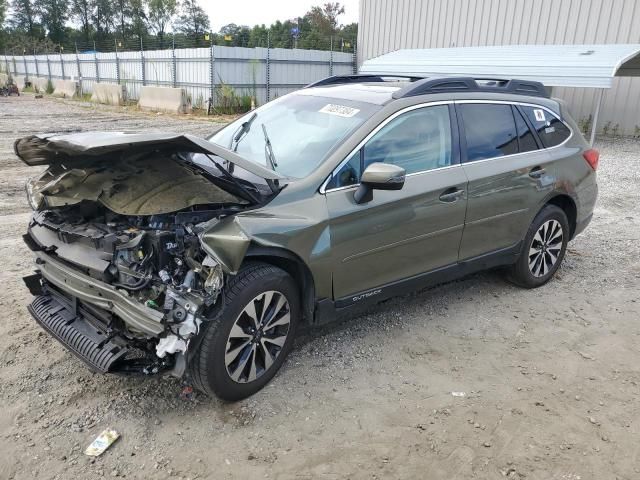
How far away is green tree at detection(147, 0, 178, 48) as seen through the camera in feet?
262

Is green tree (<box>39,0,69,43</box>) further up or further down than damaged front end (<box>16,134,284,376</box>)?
further up

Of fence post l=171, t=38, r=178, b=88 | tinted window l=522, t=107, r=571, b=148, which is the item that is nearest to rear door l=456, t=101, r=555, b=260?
tinted window l=522, t=107, r=571, b=148

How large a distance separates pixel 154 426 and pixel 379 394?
1.35 meters

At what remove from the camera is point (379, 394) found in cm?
334

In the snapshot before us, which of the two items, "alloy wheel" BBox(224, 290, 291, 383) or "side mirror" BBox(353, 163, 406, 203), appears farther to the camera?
"side mirror" BBox(353, 163, 406, 203)

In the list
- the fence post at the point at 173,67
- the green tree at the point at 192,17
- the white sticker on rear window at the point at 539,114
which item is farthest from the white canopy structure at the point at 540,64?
the green tree at the point at 192,17

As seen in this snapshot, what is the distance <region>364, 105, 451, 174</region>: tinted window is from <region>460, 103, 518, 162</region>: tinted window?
0.23 meters

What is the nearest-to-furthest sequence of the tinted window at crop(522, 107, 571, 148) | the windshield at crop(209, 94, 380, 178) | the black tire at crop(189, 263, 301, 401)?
the black tire at crop(189, 263, 301, 401)
the windshield at crop(209, 94, 380, 178)
the tinted window at crop(522, 107, 571, 148)

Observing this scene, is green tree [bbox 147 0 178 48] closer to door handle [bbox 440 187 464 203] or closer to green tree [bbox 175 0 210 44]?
green tree [bbox 175 0 210 44]

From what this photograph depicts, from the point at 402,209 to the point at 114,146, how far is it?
187 centimetres

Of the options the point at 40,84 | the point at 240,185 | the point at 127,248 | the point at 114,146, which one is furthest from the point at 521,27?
the point at 40,84

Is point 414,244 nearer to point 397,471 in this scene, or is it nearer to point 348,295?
point 348,295

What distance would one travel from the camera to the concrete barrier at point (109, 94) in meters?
25.1

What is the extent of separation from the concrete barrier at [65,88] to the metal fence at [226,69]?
9.72 feet
